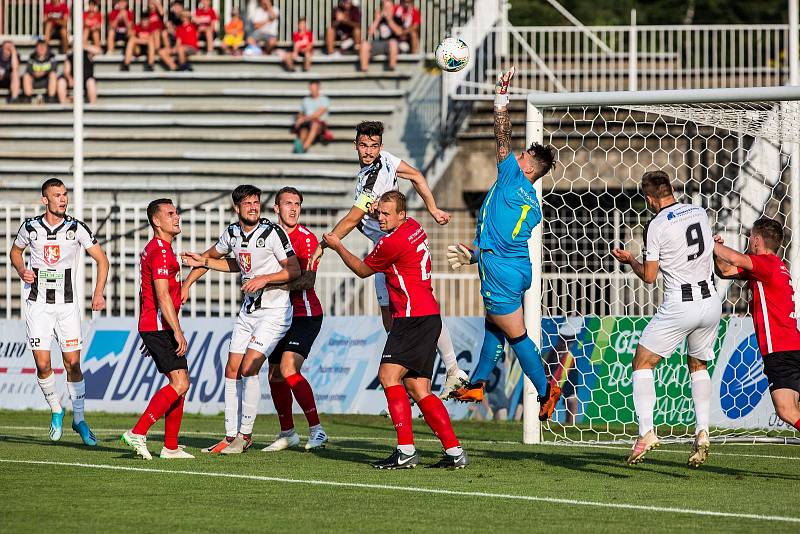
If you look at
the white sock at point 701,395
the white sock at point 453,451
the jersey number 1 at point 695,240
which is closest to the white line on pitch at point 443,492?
the white sock at point 453,451

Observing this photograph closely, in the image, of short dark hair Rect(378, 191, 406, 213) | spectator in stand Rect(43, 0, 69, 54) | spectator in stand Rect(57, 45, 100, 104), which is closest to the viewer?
short dark hair Rect(378, 191, 406, 213)

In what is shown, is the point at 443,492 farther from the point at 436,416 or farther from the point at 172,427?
the point at 172,427

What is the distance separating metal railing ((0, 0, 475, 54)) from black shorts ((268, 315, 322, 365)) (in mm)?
13983

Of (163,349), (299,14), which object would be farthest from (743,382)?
(299,14)

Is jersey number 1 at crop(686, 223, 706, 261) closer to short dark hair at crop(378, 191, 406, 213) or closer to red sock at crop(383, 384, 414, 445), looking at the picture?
short dark hair at crop(378, 191, 406, 213)

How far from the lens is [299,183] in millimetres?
22484

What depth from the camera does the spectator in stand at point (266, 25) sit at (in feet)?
84.6

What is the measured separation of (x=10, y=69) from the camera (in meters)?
25.5

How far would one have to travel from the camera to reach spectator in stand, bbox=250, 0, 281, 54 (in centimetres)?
2580

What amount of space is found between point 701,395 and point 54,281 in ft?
20.9

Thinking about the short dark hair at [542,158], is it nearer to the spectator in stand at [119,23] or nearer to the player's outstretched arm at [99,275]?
the player's outstretched arm at [99,275]

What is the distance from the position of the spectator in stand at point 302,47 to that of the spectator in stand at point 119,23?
139 inches

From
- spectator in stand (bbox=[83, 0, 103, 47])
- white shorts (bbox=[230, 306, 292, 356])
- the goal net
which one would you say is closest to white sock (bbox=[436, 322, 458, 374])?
white shorts (bbox=[230, 306, 292, 356])

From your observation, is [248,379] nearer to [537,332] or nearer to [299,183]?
[537,332]
